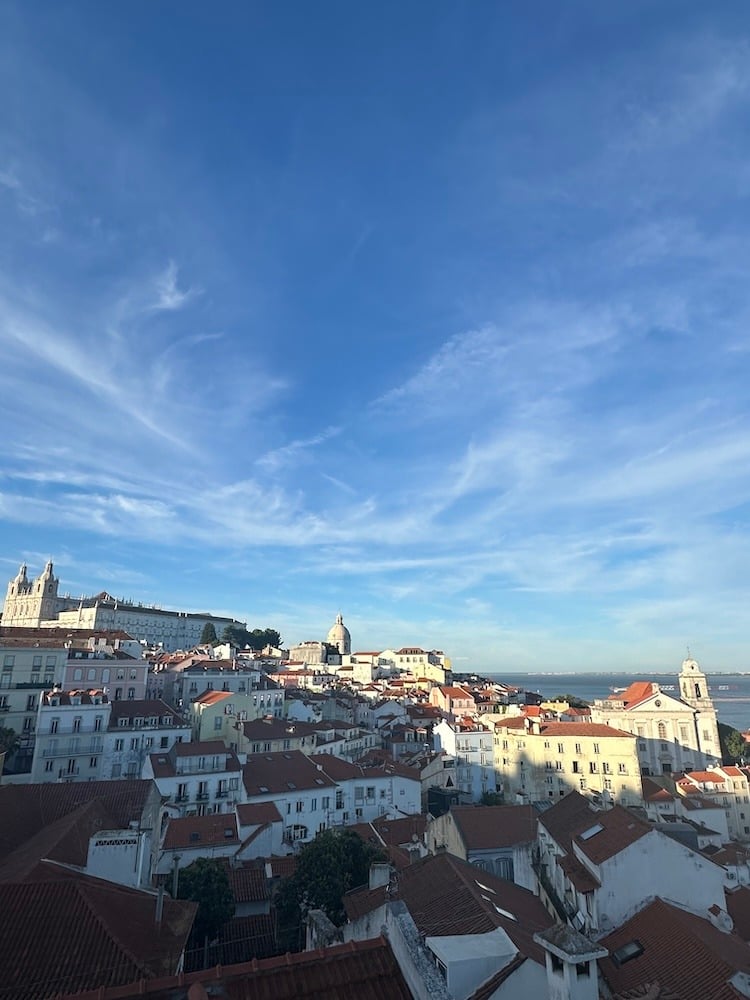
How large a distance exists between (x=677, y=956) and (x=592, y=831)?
758 cm

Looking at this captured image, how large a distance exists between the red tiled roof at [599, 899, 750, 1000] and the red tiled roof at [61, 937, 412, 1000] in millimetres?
11415

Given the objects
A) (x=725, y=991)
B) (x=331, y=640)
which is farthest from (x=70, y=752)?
(x=331, y=640)

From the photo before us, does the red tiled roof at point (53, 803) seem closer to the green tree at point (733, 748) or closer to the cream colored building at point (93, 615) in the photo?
the green tree at point (733, 748)

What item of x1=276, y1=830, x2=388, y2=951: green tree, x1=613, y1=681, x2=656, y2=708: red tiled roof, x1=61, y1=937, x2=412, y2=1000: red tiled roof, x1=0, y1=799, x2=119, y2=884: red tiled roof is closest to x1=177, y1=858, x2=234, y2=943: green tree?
x1=276, y1=830, x2=388, y2=951: green tree

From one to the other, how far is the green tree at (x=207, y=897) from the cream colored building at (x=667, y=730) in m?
66.6

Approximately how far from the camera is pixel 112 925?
1423cm

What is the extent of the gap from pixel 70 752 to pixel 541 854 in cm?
3901

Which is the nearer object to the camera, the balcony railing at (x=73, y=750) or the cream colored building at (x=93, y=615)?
the balcony railing at (x=73, y=750)

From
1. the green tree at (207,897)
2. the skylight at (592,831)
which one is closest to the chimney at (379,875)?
the green tree at (207,897)

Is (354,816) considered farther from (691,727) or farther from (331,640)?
(331,640)

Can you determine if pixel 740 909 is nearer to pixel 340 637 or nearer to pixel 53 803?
pixel 53 803

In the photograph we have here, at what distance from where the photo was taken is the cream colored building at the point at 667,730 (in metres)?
77.7

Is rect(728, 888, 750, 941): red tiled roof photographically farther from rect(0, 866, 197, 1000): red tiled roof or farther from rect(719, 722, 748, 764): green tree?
rect(719, 722, 748, 764): green tree

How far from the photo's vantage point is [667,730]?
3108 inches
